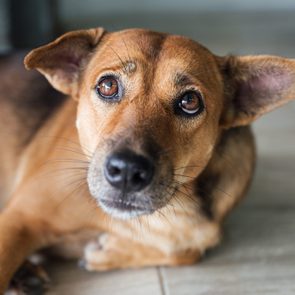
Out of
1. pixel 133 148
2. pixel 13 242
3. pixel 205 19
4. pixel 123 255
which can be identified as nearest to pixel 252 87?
pixel 133 148

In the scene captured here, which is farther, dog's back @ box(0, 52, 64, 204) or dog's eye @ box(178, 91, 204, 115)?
dog's back @ box(0, 52, 64, 204)

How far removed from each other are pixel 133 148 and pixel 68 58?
510 millimetres

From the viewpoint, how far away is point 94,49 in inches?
74.6

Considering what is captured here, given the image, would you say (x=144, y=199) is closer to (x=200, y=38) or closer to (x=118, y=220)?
(x=118, y=220)

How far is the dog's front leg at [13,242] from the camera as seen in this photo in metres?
1.78

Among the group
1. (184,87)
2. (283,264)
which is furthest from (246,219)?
(184,87)

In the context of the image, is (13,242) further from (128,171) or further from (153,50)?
(153,50)

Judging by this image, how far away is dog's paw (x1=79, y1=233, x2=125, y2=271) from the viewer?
1983 millimetres

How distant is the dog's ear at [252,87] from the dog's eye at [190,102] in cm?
16

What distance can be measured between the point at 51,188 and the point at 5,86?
1.89ft

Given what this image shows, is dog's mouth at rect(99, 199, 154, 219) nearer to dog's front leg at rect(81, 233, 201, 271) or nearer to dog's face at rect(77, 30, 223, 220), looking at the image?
dog's face at rect(77, 30, 223, 220)

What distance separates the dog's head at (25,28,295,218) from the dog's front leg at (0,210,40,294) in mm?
326

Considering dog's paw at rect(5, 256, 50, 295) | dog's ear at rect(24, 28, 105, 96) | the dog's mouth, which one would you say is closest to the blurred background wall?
dog's ear at rect(24, 28, 105, 96)

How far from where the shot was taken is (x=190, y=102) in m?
1.71
